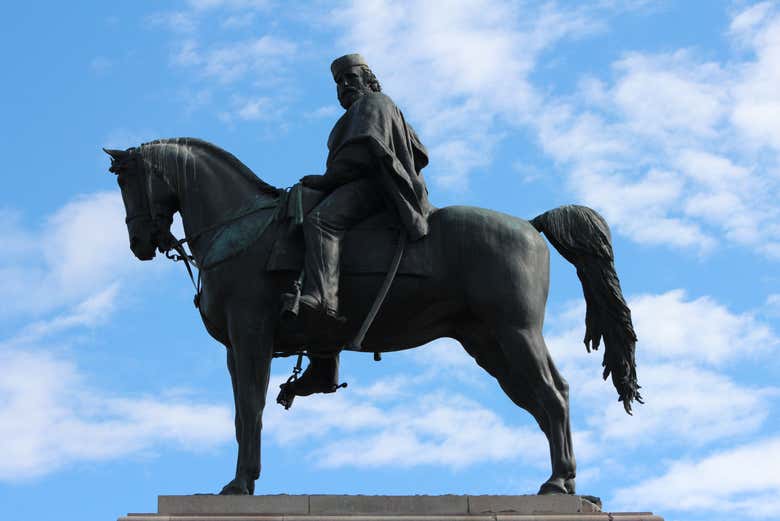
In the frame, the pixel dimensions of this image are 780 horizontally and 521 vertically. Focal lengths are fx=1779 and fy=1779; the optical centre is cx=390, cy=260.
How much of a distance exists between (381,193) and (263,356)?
7.23ft

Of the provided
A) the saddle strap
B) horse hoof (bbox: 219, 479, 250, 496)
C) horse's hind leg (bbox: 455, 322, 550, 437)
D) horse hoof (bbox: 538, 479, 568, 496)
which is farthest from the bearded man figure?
horse hoof (bbox: 538, 479, 568, 496)

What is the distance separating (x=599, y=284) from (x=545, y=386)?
1.42 metres

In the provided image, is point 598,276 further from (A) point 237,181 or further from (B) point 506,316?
(A) point 237,181

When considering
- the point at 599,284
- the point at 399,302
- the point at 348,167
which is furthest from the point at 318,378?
the point at 599,284

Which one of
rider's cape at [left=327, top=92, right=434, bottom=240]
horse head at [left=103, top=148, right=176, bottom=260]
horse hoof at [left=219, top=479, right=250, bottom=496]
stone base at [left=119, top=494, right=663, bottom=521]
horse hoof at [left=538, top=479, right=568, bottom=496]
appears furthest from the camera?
horse head at [left=103, top=148, right=176, bottom=260]

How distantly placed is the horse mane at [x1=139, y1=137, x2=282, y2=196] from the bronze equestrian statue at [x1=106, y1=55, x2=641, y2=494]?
0.02 meters

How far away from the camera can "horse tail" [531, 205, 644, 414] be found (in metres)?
19.1

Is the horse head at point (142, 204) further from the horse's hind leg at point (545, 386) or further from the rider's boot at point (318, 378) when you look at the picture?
the horse's hind leg at point (545, 386)

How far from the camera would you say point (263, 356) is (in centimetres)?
Answer: 1853

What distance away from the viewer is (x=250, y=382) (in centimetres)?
1845

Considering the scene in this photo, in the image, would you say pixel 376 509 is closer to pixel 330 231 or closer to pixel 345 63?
pixel 330 231

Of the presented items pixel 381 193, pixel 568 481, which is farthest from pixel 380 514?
pixel 381 193

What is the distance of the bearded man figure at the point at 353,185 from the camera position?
18484mm

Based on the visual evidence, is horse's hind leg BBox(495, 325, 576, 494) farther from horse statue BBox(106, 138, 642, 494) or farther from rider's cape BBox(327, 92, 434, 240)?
rider's cape BBox(327, 92, 434, 240)
